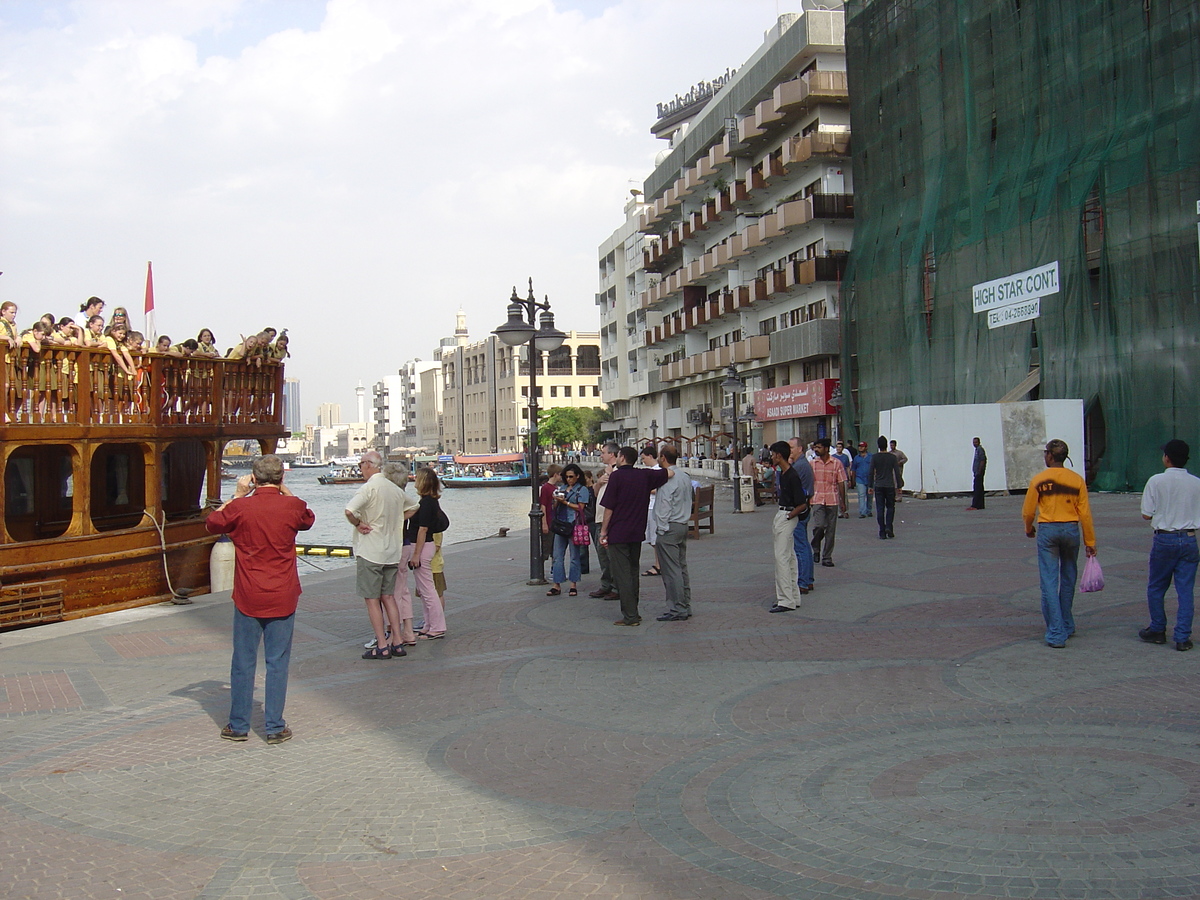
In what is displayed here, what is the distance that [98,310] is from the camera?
45.2 ft

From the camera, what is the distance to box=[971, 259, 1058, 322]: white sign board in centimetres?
2742

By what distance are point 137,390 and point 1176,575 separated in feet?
43.2

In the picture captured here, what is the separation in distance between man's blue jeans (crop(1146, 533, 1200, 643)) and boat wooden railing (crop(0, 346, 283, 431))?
12600 millimetres

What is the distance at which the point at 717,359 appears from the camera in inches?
2089

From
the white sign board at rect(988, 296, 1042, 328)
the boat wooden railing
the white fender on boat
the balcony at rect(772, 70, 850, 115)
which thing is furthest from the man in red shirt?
the balcony at rect(772, 70, 850, 115)

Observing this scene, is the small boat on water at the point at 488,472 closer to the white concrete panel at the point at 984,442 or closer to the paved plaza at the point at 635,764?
the white concrete panel at the point at 984,442

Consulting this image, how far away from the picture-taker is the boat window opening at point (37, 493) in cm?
1506

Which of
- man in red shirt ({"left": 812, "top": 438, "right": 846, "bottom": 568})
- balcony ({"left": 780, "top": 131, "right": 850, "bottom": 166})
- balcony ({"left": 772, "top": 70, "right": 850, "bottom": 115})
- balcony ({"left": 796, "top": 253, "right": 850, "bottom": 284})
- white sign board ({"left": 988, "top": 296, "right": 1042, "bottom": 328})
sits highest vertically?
balcony ({"left": 772, "top": 70, "right": 850, "bottom": 115})

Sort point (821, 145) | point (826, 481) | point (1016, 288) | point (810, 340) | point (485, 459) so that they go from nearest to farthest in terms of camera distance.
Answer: point (826, 481) < point (1016, 288) < point (821, 145) < point (810, 340) < point (485, 459)

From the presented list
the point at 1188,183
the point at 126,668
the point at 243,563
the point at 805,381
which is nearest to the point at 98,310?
the point at 126,668

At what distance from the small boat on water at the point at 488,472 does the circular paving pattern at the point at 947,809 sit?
8298cm

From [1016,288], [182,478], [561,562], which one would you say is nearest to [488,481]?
[1016,288]

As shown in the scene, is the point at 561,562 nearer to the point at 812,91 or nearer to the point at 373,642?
the point at 373,642

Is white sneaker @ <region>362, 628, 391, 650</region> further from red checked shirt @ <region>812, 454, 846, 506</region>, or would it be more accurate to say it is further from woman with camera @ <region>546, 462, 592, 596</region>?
red checked shirt @ <region>812, 454, 846, 506</region>
